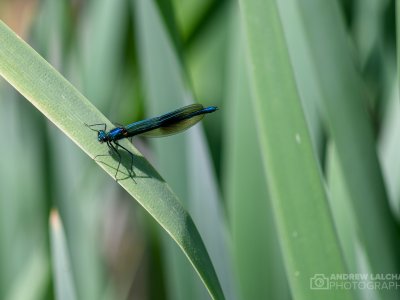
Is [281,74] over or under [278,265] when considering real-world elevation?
over

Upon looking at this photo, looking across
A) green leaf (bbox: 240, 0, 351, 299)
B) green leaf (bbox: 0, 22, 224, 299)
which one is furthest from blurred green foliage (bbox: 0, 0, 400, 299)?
green leaf (bbox: 0, 22, 224, 299)

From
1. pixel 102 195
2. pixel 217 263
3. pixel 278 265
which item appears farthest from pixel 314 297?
pixel 102 195

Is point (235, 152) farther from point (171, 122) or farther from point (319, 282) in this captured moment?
point (319, 282)

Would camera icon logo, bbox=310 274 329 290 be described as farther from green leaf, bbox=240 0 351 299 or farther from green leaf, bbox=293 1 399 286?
green leaf, bbox=293 1 399 286

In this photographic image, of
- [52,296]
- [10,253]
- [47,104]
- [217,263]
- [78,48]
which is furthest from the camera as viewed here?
[78,48]

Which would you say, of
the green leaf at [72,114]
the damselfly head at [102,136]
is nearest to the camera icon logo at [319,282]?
the green leaf at [72,114]

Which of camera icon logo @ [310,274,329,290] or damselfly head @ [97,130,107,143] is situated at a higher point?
damselfly head @ [97,130,107,143]

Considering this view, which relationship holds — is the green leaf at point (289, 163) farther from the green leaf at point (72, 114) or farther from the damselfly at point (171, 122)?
the damselfly at point (171, 122)

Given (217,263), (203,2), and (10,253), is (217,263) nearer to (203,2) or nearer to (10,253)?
(10,253)
